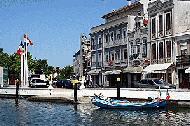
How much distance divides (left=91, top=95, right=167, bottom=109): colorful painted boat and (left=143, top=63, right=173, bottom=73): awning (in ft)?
45.5

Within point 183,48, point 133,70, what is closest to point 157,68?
point 183,48

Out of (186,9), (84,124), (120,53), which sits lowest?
(84,124)

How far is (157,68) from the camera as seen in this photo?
2434 inches

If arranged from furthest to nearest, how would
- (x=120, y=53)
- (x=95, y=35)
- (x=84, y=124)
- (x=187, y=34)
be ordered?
(x=95, y=35), (x=120, y=53), (x=187, y=34), (x=84, y=124)

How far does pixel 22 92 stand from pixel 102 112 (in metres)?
24.5

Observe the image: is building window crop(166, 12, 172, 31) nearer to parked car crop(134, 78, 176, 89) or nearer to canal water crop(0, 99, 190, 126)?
parked car crop(134, 78, 176, 89)

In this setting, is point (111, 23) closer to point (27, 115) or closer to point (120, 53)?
point (120, 53)

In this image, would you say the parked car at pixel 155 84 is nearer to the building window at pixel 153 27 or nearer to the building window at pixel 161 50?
the building window at pixel 161 50

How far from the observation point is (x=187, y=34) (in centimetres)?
5834

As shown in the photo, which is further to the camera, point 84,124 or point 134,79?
point 134,79

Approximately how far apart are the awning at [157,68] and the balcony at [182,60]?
1361mm

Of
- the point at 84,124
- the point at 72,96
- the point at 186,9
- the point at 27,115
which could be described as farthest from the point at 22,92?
the point at 84,124

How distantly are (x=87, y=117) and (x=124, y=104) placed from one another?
→ 21.9 feet

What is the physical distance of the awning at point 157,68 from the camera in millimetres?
60434
